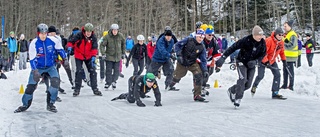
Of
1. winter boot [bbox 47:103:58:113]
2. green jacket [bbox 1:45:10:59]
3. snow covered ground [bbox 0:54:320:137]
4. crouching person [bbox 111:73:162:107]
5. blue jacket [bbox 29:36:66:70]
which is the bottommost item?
snow covered ground [bbox 0:54:320:137]

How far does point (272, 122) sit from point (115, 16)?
167 feet

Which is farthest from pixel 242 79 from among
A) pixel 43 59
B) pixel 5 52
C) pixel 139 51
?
pixel 5 52

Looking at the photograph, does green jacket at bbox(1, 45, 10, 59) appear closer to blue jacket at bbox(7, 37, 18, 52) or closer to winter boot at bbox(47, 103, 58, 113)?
blue jacket at bbox(7, 37, 18, 52)

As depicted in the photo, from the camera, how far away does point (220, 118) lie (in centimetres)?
749

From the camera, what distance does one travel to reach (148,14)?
2104 inches

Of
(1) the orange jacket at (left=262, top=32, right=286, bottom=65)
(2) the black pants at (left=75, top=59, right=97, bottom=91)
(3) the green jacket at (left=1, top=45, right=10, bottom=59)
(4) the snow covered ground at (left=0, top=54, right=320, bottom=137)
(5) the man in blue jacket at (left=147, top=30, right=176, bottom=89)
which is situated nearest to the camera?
(4) the snow covered ground at (left=0, top=54, right=320, bottom=137)

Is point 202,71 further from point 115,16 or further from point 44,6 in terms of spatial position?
point 44,6

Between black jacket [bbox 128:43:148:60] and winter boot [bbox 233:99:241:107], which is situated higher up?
black jacket [bbox 128:43:148:60]

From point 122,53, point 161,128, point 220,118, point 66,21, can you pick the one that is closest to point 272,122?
point 220,118

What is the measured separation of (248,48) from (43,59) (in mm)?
4454

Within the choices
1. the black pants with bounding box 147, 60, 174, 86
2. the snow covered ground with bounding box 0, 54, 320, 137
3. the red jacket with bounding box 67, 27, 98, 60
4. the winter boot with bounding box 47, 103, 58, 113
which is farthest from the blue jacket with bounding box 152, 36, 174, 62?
the winter boot with bounding box 47, 103, 58, 113

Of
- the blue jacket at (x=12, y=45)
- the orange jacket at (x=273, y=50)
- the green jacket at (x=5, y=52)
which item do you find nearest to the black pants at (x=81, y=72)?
the orange jacket at (x=273, y=50)

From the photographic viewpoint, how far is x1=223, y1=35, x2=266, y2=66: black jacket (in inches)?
346

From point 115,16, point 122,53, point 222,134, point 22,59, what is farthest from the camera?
point 115,16
